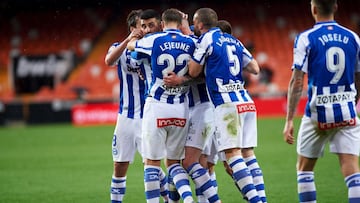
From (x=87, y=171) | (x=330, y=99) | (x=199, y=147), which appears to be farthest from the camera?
(x=87, y=171)

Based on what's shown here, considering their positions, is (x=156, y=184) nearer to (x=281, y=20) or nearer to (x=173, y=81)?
(x=173, y=81)

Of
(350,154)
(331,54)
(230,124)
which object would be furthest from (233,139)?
(331,54)

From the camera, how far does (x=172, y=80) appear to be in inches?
299

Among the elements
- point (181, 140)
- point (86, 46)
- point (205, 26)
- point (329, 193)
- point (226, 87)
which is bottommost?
point (329, 193)

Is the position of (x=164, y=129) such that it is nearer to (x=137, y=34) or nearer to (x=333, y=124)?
(x=137, y=34)

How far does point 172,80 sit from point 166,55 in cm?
29

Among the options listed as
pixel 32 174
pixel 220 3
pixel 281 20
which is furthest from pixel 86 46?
pixel 32 174

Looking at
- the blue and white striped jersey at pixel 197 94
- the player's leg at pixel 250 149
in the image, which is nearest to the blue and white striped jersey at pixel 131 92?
the blue and white striped jersey at pixel 197 94

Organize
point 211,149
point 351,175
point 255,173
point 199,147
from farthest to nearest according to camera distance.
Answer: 1. point 211,149
2. point 255,173
3. point 199,147
4. point 351,175

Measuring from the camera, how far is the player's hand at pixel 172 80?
299 inches

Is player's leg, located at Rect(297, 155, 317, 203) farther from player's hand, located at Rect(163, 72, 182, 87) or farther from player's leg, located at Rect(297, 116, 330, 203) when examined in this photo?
player's hand, located at Rect(163, 72, 182, 87)

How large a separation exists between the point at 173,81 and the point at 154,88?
31cm

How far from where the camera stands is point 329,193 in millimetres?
9828

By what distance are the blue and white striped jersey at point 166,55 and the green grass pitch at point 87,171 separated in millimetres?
2297
